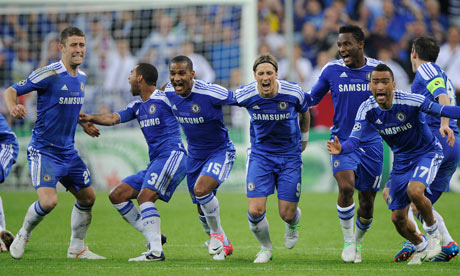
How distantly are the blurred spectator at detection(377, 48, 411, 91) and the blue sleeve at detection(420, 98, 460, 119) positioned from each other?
10.5 meters

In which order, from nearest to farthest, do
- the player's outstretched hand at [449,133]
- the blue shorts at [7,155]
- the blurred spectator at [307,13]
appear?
1. the player's outstretched hand at [449,133]
2. the blue shorts at [7,155]
3. the blurred spectator at [307,13]

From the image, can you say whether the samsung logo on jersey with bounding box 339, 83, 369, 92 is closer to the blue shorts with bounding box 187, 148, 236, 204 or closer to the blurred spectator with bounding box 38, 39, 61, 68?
the blue shorts with bounding box 187, 148, 236, 204

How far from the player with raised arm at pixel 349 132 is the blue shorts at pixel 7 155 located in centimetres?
426

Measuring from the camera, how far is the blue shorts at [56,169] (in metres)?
8.60

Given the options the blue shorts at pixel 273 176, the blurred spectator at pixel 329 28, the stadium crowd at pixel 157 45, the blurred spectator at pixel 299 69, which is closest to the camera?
the blue shorts at pixel 273 176

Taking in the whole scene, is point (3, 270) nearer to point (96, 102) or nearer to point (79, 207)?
point (79, 207)

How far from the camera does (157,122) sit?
29.4ft

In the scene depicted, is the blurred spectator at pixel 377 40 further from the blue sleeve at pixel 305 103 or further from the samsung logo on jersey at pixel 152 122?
the samsung logo on jersey at pixel 152 122

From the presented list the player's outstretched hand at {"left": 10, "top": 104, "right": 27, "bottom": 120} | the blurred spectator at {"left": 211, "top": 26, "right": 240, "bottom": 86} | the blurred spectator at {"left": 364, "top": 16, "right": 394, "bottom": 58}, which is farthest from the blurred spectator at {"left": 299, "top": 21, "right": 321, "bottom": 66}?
the player's outstretched hand at {"left": 10, "top": 104, "right": 27, "bottom": 120}

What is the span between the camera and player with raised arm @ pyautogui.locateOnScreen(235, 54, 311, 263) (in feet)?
27.1

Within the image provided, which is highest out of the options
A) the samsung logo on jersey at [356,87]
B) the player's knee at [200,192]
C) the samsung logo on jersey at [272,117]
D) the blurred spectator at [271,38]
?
the samsung logo on jersey at [356,87]

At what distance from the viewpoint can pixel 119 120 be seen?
9.03 m

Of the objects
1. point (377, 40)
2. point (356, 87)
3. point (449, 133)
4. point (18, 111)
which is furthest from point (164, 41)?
point (449, 133)

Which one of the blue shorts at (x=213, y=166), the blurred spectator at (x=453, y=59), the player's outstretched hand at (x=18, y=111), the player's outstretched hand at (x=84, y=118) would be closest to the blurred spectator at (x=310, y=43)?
the blurred spectator at (x=453, y=59)
